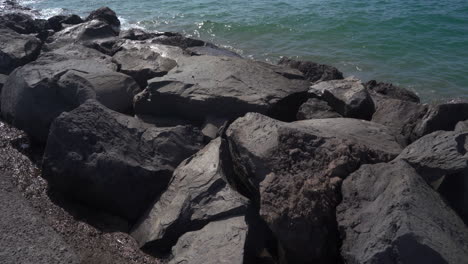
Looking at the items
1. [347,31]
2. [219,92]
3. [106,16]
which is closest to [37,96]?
[219,92]

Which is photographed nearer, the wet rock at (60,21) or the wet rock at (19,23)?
the wet rock at (19,23)

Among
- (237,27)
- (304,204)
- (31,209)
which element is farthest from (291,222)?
(237,27)

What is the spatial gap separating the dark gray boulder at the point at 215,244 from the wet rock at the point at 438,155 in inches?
68.9

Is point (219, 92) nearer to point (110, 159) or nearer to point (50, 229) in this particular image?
point (110, 159)

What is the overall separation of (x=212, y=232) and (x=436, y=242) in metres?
1.94

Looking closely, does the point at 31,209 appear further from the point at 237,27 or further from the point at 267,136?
the point at 237,27

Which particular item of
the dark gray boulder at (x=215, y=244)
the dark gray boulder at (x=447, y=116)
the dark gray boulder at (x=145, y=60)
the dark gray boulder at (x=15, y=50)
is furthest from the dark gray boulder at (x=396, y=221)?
the dark gray boulder at (x=15, y=50)

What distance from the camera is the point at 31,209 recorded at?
4.90 m

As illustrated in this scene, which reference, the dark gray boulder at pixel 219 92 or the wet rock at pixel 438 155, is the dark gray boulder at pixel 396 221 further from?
the dark gray boulder at pixel 219 92

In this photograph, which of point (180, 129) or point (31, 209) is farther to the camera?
→ point (180, 129)

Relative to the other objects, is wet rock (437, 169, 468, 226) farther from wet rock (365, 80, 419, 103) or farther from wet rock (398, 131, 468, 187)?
wet rock (365, 80, 419, 103)

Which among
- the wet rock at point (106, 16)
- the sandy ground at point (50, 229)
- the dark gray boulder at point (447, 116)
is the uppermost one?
the dark gray boulder at point (447, 116)

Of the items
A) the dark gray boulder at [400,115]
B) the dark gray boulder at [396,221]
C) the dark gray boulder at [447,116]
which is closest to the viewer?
the dark gray boulder at [396,221]

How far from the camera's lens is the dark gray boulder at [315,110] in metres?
5.99
